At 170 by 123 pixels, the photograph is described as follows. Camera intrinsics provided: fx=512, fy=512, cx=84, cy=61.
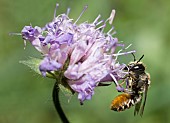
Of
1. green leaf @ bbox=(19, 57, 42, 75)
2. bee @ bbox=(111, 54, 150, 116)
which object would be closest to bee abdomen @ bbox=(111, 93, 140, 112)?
bee @ bbox=(111, 54, 150, 116)

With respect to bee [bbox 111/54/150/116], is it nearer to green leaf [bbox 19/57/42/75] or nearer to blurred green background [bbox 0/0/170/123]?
green leaf [bbox 19/57/42/75]

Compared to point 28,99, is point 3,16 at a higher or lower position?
higher

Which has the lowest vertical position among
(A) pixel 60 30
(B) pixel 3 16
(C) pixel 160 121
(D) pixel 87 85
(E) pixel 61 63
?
(C) pixel 160 121

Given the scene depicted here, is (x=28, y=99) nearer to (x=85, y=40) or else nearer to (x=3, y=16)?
(x=3, y=16)

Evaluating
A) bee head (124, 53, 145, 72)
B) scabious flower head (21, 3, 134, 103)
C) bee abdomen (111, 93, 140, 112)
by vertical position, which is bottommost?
bee abdomen (111, 93, 140, 112)

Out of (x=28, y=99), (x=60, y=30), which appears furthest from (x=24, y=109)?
(x=60, y=30)

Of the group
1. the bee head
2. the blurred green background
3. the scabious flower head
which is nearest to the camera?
the scabious flower head
